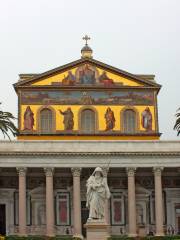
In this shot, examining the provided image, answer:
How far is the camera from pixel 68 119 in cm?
6156

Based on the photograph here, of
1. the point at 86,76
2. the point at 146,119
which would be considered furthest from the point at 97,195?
the point at 86,76

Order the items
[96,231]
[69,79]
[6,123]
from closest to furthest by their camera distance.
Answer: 1. [96,231]
2. [6,123]
3. [69,79]

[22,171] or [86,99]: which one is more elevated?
[86,99]

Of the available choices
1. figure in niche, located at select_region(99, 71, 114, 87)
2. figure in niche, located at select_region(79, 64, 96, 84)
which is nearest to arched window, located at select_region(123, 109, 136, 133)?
figure in niche, located at select_region(99, 71, 114, 87)

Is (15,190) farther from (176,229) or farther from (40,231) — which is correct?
(176,229)

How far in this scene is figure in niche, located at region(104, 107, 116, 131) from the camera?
203 ft

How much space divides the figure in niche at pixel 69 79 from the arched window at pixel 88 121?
2629 mm

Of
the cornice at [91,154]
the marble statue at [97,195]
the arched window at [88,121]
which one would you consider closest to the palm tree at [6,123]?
the cornice at [91,154]

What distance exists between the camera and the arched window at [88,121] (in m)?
61.8

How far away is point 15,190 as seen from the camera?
59.8 m

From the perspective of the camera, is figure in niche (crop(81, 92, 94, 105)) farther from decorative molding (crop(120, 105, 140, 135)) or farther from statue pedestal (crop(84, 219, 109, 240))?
statue pedestal (crop(84, 219, 109, 240))

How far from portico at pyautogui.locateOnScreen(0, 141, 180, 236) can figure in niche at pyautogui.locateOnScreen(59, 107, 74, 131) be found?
3.71 m

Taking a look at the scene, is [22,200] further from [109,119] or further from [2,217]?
[109,119]

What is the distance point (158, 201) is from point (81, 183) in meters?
6.79
